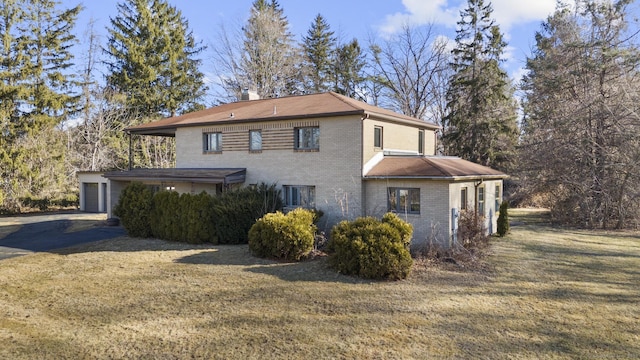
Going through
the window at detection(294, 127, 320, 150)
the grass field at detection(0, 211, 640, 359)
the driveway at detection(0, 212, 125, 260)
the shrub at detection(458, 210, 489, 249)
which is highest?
the window at detection(294, 127, 320, 150)

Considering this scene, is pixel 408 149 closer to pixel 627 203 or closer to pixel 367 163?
pixel 367 163

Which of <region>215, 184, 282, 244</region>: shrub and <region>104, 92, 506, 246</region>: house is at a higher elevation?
<region>104, 92, 506, 246</region>: house

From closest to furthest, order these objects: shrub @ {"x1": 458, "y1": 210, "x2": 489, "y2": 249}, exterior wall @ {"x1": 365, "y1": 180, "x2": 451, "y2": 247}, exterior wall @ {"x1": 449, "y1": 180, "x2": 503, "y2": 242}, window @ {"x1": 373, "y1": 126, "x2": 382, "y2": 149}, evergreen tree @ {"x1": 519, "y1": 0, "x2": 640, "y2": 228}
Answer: exterior wall @ {"x1": 365, "y1": 180, "x2": 451, "y2": 247} < shrub @ {"x1": 458, "y1": 210, "x2": 489, "y2": 249} < exterior wall @ {"x1": 449, "y1": 180, "x2": 503, "y2": 242} < window @ {"x1": 373, "y1": 126, "x2": 382, "y2": 149} < evergreen tree @ {"x1": 519, "y1": 0, "x2": 640, "y2": 228}

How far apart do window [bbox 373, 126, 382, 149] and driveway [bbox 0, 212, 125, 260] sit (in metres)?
11.7

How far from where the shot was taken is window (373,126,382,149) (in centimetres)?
1645

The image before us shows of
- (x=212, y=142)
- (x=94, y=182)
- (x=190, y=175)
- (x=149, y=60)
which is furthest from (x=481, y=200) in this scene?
(x=149, y=60)

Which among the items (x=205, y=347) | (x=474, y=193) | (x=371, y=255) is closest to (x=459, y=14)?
(x=474, y=193)

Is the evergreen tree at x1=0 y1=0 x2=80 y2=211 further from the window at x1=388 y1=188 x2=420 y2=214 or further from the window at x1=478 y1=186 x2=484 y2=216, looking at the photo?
the window at x1=478 y1=186 x2=484 y2=216

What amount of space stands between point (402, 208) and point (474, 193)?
365 cm

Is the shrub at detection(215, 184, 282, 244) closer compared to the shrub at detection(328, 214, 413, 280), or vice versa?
the shrub at detection(328, 214, 413, 280)

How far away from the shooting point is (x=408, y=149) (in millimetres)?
19156

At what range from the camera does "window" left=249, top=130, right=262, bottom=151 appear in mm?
17914

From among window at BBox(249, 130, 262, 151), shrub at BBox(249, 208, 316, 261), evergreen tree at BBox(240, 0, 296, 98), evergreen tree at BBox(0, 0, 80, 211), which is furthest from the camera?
evergreen tree at BBox(240, 0, 296, 98)

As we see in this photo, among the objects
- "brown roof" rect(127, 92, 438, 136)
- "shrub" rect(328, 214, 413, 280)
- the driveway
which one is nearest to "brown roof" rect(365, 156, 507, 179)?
"brown roof" rect(127, 92, 438, 136)
